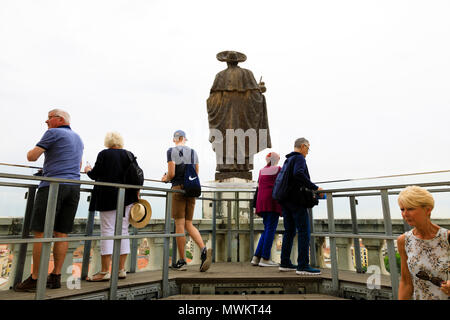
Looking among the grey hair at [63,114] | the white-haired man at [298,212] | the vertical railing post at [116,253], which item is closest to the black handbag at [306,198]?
the white-haired man at [298,212]

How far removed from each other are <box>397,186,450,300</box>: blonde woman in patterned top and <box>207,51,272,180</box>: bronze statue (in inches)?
268

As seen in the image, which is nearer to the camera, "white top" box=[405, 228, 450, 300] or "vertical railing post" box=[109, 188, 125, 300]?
"white top" box=[405, 228, 450, 300]

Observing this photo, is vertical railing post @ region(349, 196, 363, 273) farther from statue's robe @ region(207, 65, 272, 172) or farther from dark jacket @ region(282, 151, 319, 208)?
statue's robe @ region(207, 65, 272, 172)

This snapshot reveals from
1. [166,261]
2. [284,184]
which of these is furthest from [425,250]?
[166,261]

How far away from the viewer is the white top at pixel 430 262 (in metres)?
1.65

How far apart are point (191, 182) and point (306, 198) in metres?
1.43

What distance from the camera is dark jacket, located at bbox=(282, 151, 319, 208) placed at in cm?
347

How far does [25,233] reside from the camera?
9.34 ft

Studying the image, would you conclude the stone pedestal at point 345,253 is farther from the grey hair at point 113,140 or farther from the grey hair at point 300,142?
the grey hair at point 113,140

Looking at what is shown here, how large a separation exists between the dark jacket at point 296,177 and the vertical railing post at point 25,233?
9.32ft

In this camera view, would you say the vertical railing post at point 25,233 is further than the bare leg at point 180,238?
No

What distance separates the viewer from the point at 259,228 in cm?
532

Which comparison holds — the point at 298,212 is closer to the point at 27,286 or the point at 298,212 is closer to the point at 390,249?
the point at 390,249

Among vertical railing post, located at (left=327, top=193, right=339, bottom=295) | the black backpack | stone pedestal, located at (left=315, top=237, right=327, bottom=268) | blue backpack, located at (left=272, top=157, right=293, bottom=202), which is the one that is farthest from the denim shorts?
stone pedestal, located at (left=315, top=237, right=327, bottom=268)
